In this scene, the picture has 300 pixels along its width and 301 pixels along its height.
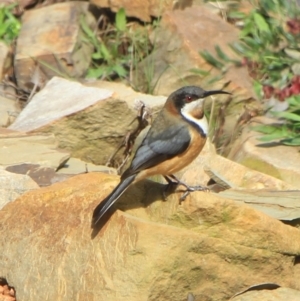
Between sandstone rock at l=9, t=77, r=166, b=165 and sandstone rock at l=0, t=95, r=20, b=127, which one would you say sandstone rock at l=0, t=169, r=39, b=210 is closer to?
sandstone rock at l=9, t=77, r=166, b=165

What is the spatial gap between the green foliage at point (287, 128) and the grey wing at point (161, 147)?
1.91 metres

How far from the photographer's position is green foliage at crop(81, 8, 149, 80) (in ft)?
33.1

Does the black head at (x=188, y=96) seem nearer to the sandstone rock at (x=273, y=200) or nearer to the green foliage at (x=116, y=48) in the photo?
the sandstone rock at (x=273, y=200)

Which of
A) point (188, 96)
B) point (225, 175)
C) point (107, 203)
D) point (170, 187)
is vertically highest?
point (188, 96)

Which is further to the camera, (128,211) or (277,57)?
(277,57)

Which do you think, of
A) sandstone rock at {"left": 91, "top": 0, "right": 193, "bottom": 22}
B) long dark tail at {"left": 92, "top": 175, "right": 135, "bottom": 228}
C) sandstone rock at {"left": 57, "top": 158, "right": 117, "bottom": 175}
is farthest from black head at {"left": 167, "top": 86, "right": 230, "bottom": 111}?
sandstone rock at {"left": 91, "top": 0, "right": 193, "bottom": 22}

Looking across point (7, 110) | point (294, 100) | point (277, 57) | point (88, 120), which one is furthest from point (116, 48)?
point (294, 100)

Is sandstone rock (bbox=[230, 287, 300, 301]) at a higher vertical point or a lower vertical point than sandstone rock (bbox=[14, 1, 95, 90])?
higher

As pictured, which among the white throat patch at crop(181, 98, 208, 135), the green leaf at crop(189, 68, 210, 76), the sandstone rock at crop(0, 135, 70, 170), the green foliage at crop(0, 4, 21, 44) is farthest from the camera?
the green foliage at crop(0, 4, 21, 44)

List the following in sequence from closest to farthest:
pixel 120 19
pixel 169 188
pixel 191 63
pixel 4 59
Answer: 1. pixel 169 188
2. pixel 191 63
3. pixel 4 59
4. pixel 120 19

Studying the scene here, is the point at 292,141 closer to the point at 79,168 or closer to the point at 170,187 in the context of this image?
the point at 79,168

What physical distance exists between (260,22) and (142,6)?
1.72m

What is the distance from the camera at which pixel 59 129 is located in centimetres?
827

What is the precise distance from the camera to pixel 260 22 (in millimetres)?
9320
